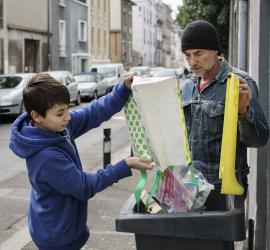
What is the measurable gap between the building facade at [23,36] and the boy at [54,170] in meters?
25.6

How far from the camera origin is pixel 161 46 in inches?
3836

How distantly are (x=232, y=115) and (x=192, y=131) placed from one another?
2.89ft

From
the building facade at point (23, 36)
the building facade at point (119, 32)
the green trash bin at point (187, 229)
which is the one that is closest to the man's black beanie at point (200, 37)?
the green trash bin at point (187, 229)

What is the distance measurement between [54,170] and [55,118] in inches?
9.8

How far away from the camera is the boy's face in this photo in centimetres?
271

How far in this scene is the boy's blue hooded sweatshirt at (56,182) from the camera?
2.67m

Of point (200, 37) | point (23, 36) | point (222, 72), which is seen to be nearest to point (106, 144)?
point (222, 72)

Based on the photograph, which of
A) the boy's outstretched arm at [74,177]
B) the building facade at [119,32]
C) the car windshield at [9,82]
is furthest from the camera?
the building facade at [119,32]

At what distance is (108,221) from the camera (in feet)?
19.9

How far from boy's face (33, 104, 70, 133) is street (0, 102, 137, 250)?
8.45ft

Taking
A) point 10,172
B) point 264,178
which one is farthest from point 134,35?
point 264,178

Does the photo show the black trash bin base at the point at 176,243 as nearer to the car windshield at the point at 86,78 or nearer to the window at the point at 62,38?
the car windshield at the point at 86,78

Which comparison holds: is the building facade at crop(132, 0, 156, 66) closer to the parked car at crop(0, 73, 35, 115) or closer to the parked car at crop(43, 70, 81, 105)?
the parked car at crop(43, 70, 81, 105)

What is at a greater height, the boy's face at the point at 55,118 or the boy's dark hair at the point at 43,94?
the boy's dark hair at the point at 43,94
